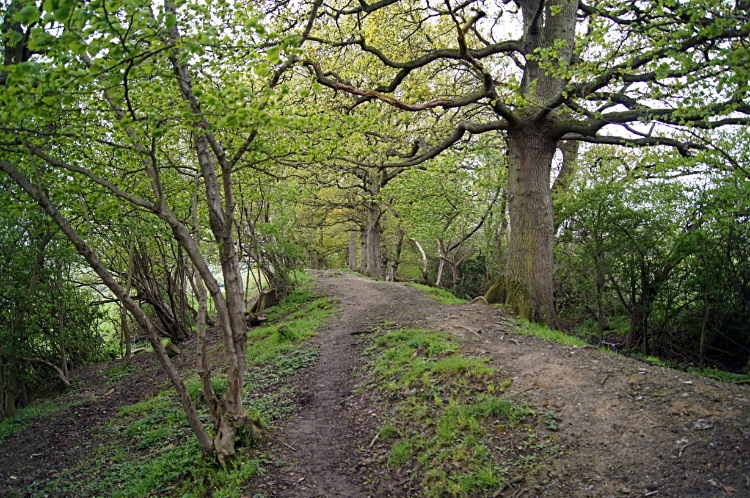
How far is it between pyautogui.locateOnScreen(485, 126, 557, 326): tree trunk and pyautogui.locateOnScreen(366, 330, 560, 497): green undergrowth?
2.75m

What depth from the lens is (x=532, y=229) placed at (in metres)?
9.41

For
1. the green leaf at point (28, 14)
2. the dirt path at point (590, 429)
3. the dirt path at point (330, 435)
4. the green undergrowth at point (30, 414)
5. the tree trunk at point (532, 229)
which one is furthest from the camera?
the tree trunk at point (532, 229)

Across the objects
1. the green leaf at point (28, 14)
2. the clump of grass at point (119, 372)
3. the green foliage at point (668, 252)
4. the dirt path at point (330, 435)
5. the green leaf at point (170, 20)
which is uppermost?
the green leaf at point (170, 20)

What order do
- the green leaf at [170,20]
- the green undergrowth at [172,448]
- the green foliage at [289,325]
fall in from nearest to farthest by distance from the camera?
the green leaf at [170,20] < the green undergrowth at [172,448] < the green foliage at [289,325]

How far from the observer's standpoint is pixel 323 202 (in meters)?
22.0

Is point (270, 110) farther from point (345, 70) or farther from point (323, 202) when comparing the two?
point (323, 202)

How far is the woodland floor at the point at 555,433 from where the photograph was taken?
400cm

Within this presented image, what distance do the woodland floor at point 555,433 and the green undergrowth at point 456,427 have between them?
0.13 m

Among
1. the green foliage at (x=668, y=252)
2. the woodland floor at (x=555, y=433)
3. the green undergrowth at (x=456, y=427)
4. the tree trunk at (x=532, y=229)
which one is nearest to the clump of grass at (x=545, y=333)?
the woodland floor at (x=555, y=433)

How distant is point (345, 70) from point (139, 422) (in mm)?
9008

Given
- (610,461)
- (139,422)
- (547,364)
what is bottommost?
(139,422)

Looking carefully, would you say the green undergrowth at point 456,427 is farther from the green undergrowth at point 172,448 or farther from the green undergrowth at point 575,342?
the green undergrowth at point 575,342

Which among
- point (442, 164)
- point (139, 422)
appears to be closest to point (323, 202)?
point (442, 164)

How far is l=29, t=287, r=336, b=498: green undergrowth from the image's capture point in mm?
5129
